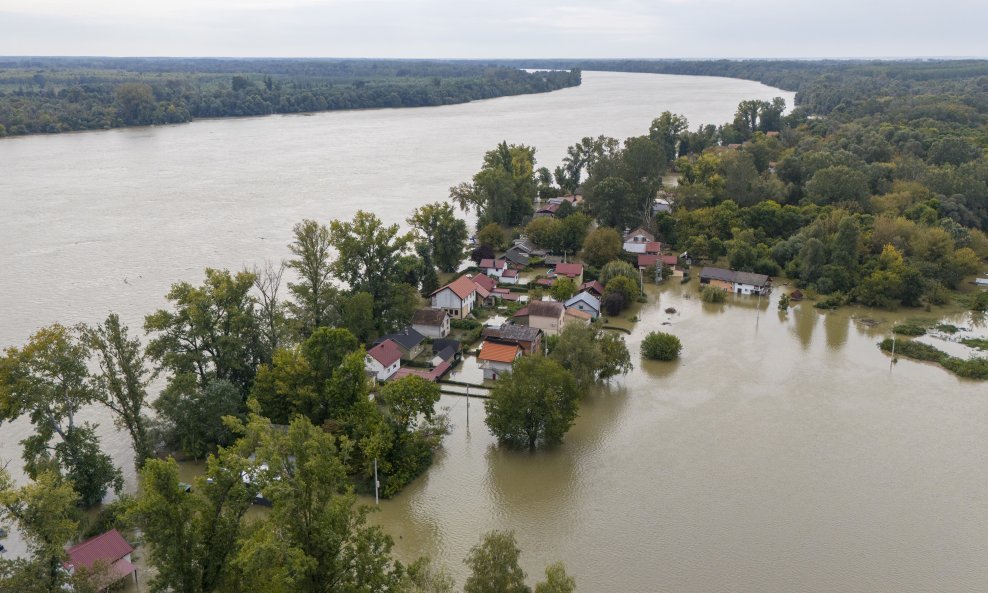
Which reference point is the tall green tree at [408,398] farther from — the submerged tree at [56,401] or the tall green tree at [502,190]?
the tall green tree at [502,190]

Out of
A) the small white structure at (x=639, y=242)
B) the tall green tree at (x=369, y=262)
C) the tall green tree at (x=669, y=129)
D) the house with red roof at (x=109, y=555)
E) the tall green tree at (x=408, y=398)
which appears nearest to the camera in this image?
the house with red roof at (x=109, y=555)

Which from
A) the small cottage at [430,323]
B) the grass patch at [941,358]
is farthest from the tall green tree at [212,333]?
the grass patch at [941,358]

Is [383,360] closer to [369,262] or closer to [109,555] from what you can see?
[369,262]

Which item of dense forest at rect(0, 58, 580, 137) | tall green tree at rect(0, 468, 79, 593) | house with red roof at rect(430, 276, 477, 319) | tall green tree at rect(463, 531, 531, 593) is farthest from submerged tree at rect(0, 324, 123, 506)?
dense forest at rect(0, 58, 580, 137)

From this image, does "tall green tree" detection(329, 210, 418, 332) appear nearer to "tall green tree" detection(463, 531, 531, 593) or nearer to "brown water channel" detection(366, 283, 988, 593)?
"brown water channel" detection(366, 283, 988, 593)

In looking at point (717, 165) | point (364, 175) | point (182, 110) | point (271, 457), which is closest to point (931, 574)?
point (271, 457)

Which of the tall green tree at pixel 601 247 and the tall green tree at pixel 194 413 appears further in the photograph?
the tall green tree at pixel 601 247

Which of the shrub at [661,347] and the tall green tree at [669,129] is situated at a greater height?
the tall green tree at [669,129]

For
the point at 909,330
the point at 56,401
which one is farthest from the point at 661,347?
the point at 56,401
